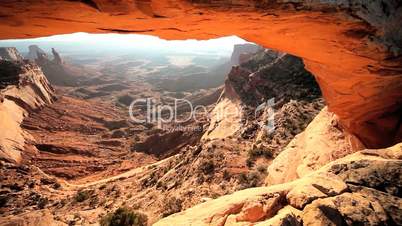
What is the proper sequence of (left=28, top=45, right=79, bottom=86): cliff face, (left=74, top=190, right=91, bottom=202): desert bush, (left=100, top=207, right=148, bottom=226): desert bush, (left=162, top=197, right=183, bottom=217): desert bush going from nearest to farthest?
(left=100, top=207, right=148, bottom=226): desert bush
(left=162, top=197, right=183, bottom=217): desert bush
(left=74, top=190, right=91, bottom=202): desert bush
(left=28, top=45, right=79, bottom=86): cliff face

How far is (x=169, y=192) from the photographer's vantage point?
15078 millimetres

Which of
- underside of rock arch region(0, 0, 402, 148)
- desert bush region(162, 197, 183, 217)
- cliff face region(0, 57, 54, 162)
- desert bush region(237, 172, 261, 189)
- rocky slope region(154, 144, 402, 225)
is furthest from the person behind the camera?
cliff face region(0, 57, 54, 162)

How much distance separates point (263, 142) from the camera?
1836 centimetres

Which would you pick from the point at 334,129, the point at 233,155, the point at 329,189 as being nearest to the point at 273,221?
the point at 329,189

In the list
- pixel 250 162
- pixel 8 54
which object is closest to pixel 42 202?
pixel 250 162

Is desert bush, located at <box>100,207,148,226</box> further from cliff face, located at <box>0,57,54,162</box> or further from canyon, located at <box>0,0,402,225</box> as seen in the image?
cliff face, located at <box>0,57,54,162</box>

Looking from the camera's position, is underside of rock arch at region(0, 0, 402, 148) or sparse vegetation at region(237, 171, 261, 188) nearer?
underside of rock arch at region(0, 0, 402, 148)

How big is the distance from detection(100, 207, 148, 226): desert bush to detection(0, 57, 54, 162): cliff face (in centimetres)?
1581

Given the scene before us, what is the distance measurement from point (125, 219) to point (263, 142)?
9233 millimetres

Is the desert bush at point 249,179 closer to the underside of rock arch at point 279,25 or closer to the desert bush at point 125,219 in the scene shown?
the desert bush at point 125,219

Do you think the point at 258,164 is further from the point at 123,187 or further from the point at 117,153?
the point at 117,153

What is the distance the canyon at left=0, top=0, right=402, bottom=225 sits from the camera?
4.90 m

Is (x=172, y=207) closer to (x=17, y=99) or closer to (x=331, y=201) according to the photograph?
(x=331, y=201)

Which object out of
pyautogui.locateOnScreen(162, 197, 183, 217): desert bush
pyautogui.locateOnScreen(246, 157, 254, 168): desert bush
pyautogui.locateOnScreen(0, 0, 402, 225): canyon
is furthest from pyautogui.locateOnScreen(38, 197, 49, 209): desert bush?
pyautogui.locateOnScreen(246, 157, 254, 168): desert bush
